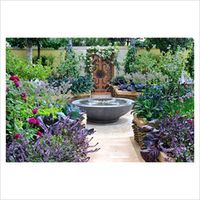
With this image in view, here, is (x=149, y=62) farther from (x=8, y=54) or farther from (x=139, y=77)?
(x=8, y=54)

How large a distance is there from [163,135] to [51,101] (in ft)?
6.24

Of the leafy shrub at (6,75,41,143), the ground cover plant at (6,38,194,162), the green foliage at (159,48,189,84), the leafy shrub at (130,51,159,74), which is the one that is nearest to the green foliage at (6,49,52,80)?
the ground cover plant at (6,38,194,162)

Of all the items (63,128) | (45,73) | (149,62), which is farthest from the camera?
(149,62)

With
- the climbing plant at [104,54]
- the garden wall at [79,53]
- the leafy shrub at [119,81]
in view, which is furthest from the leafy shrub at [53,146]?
the climbing plant at [104,54]

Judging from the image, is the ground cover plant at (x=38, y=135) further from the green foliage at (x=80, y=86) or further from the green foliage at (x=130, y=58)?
the green foliage at (x=130, y=58)

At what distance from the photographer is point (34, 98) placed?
5.17 meters

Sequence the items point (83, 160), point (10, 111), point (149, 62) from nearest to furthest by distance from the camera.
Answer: point (10, 111) < point (83, 160) < point (149, 62)

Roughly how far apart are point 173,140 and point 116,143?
1676 millimetres

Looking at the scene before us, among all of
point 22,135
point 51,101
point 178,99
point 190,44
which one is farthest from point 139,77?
point 22,135

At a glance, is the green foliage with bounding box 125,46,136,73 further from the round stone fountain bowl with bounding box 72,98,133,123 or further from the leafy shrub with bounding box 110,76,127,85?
the round stone fountain bowl with bounding box 72,98,133,123

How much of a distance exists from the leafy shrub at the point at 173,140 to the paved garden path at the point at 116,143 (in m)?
0.37

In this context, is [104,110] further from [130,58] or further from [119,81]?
[130,58]

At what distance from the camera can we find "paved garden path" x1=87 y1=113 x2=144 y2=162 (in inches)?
180

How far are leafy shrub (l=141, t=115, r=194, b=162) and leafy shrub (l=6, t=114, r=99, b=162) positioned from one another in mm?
779
